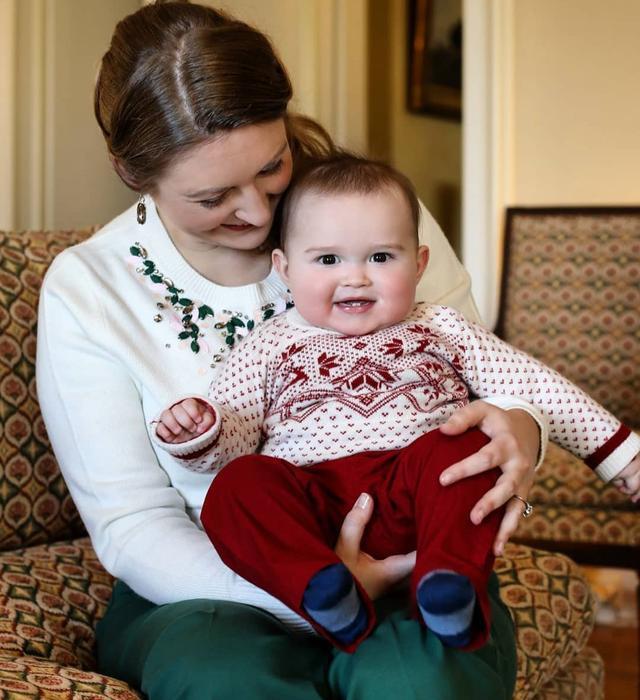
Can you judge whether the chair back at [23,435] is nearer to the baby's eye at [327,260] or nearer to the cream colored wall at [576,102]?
the baby's eye at [327,260]

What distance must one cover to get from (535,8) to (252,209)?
317cm

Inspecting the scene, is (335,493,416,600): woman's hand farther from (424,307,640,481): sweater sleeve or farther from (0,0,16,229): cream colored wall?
(0,0,16,229): cream colored wall

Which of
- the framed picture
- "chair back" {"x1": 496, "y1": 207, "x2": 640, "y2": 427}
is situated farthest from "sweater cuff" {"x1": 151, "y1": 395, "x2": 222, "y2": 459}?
the framed picture

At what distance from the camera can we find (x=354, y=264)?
1.38m

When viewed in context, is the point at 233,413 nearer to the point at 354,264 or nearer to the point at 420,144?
the point at 354,264

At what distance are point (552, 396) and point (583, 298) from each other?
2.41 metres

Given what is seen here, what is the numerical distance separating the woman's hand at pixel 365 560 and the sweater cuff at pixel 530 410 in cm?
25

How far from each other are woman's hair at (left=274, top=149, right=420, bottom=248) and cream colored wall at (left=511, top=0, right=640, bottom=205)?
283 centimetres

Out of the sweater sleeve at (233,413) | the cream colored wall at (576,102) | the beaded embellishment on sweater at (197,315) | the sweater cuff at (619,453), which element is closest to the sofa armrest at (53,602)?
the sweater sleeve at (233,413)

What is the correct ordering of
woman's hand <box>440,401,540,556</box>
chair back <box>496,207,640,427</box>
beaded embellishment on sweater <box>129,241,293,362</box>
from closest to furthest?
woman's hand <box>440,401,540,556</box>
beaded embellishment on sweater <box>129,241,293,362</box>
chair back <box>496,207,640,427</box>

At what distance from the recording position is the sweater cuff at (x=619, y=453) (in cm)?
139

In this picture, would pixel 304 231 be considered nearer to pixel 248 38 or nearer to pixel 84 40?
pixel 248 38

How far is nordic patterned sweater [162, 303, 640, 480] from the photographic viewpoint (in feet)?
4.24

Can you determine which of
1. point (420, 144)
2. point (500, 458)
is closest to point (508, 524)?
point (500, 458)
